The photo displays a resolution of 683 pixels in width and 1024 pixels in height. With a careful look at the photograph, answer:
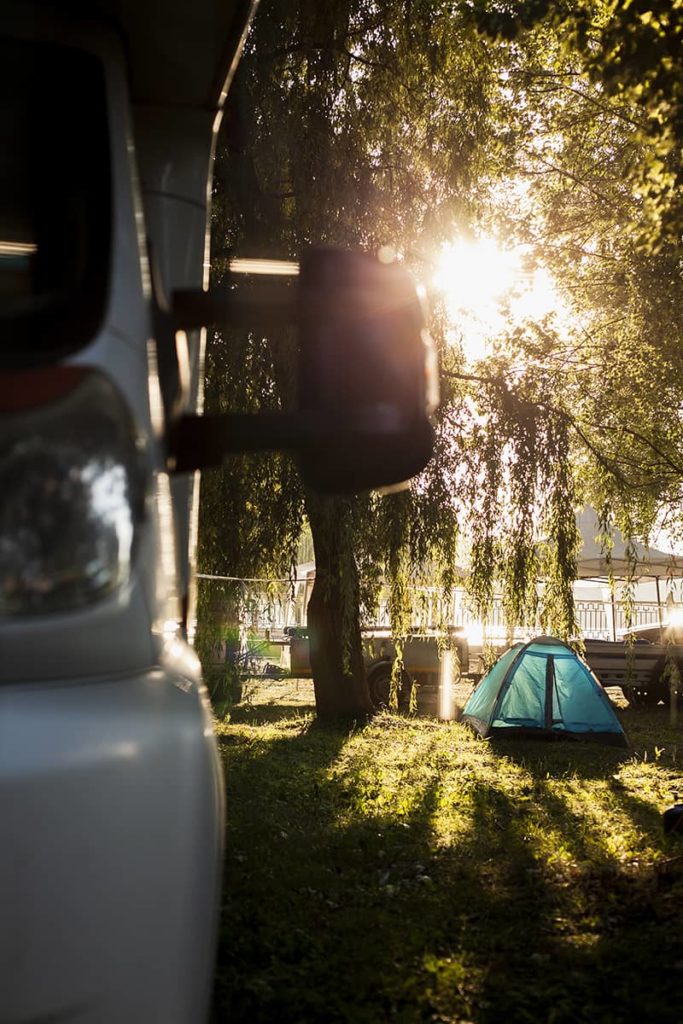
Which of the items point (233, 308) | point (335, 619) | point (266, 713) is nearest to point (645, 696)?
point (266, 713)

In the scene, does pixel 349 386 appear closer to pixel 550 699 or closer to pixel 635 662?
pixel 550 699

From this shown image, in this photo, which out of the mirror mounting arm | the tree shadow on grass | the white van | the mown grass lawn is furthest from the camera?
the tree shadow on grass

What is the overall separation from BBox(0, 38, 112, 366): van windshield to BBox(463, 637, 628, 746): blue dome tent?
1274 centimetres

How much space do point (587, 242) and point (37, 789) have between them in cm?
1605

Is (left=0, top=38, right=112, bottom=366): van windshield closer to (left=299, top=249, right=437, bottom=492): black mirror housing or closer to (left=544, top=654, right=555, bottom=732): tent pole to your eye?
(left=299, top=249, right=437, bottom=492): black mirror housing

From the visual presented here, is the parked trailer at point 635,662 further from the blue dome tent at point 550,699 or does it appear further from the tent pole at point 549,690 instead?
the tent pole at point 549,690

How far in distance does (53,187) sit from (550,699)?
42.8ft

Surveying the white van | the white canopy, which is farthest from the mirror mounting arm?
the white canopy

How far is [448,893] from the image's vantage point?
6.41 meters

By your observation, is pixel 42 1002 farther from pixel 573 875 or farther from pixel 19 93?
pixel 573 875

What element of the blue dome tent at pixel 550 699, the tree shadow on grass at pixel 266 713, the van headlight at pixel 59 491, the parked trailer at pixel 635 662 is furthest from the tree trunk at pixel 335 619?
the van headlight at pixel 59 491

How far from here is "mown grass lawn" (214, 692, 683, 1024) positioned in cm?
465

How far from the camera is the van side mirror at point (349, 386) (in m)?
1.44

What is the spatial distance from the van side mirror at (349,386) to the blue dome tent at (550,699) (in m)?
12.6
